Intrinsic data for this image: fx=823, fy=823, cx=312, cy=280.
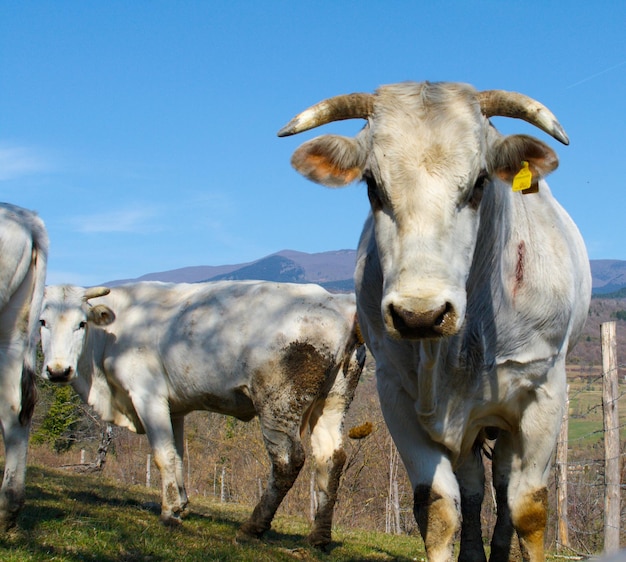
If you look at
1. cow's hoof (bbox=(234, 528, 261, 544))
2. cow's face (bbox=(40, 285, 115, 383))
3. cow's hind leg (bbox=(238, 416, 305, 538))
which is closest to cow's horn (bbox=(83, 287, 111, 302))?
cow's face (bbox=(40, 285, 115, 383))

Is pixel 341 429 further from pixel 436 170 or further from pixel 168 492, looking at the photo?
pixel 436 170

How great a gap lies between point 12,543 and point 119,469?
36.6 meters

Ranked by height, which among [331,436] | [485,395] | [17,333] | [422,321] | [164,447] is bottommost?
[164,447]

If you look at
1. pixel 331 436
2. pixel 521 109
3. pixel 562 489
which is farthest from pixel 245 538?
pixel 562 489

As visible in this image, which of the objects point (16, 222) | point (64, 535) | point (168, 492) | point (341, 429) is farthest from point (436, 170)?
point (168, 492)

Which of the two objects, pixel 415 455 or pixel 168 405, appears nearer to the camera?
pixel 415 455

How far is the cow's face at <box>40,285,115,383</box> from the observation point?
391 inches

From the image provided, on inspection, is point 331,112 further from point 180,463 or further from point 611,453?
point 611,453

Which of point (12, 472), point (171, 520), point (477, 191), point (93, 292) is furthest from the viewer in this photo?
point (93, 292)

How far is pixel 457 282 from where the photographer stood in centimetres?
390

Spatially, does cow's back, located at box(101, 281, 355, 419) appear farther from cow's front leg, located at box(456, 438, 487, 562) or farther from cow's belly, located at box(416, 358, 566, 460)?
cow's belly, located at box(416, 358, 566, 460)

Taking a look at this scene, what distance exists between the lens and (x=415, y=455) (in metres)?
5.07

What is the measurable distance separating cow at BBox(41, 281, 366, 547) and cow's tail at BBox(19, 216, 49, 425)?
313cm

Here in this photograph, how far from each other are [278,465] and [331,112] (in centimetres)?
514
